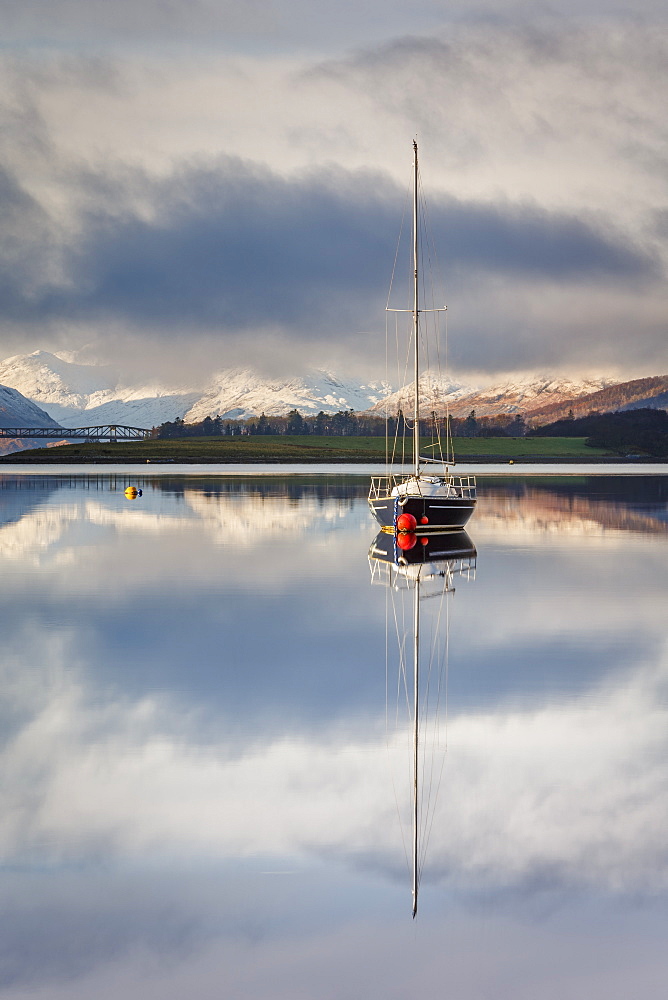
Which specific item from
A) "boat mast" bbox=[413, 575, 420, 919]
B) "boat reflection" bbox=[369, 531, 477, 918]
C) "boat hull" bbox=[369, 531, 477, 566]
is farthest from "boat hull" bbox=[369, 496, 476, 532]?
"boat mast" bbox=[413, 575, 420, 919]

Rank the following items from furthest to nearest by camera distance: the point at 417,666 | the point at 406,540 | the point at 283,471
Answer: the point at 283,471 < the point at 406,540 < the point at 417,666

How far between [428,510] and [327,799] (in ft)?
98.4

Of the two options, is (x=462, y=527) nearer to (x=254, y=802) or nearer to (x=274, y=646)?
(x=274, y=646)

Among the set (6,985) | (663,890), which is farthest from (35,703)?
(663,890)

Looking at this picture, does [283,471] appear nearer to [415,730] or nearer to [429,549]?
[429,549]

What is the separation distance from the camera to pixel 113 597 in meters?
27.2

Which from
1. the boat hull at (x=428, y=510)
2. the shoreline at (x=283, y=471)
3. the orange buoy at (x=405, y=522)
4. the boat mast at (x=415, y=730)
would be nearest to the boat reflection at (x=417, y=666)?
the boat mast at (x=415, y=730)

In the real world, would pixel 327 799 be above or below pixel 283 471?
above

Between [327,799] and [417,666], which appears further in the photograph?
[417,666]

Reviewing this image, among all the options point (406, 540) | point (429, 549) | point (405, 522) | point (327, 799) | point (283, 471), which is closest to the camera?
point (327, 799)

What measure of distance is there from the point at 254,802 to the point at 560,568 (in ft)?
73.0

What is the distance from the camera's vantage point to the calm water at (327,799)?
8.40 meters

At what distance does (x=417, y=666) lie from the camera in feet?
60.9

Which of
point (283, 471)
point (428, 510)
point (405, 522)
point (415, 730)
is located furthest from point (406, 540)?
point (283, 471)
